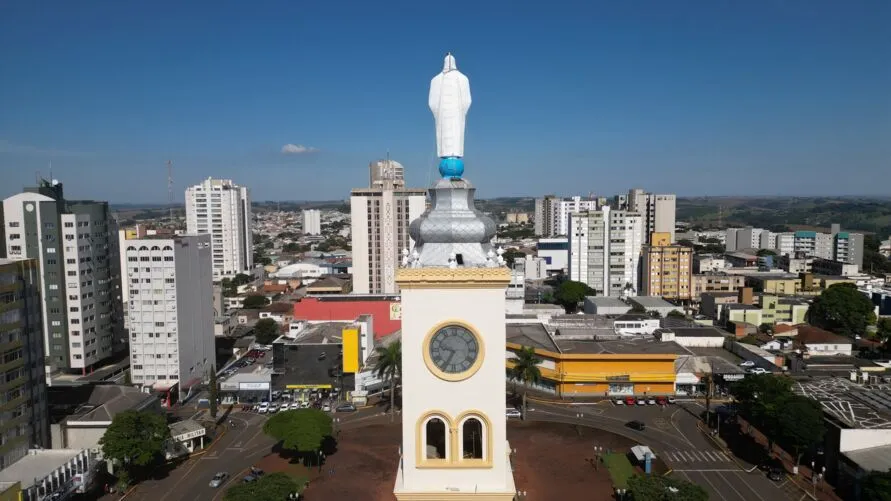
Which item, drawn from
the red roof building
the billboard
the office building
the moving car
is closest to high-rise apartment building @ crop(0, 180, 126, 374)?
the red roof building

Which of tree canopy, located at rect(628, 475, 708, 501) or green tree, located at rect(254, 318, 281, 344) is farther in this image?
green tree, located at rect(254, 318, 281, 344)

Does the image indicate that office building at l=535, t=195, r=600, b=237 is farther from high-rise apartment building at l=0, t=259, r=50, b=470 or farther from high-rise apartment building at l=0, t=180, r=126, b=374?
high-rise apartment building at l=0, t=259, r=50, b=470

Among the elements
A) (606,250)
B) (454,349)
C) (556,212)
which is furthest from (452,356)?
(556,212)

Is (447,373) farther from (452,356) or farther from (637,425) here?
(637,425)

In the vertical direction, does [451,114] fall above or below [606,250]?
above

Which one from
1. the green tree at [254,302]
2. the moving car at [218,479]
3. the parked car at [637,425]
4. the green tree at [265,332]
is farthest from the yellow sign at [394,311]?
the green tree at [254,302]

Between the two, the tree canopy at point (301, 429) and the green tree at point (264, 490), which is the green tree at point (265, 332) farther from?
the green tree at point (264, 490)
